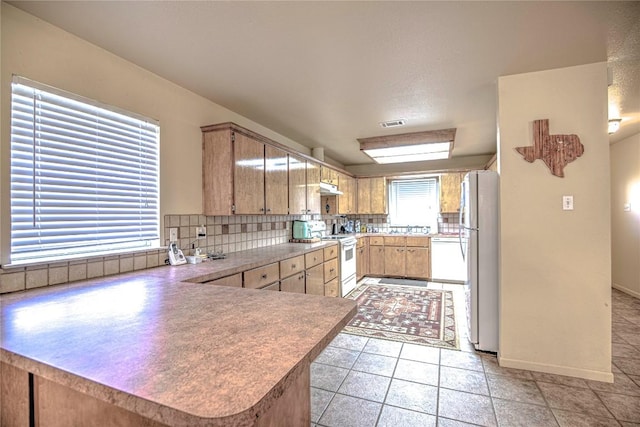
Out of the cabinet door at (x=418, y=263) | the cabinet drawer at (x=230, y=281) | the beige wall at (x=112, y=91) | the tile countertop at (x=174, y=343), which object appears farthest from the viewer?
the cabinet door at (x=418, y=263)

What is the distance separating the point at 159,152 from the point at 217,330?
6.07 feet

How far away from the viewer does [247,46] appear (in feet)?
6.23

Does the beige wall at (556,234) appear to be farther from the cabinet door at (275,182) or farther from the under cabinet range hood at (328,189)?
the under cabinet range hood at (328,189)

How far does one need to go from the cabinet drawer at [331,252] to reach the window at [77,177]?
6.97 feet

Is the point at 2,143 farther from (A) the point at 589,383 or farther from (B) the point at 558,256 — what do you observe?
(A) the point at 589,383

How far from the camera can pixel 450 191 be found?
5383 mm

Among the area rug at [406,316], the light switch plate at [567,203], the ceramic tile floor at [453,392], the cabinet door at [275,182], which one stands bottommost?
the ceramic tile floor at [453,392]

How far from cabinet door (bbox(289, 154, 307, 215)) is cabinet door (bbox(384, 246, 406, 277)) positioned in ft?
7.49

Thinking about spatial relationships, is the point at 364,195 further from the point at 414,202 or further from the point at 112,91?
the point at 112,91

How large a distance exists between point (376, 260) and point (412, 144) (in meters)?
2.43

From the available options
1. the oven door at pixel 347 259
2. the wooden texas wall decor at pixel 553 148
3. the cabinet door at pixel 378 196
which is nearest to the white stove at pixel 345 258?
the oven door at pixel 347 259

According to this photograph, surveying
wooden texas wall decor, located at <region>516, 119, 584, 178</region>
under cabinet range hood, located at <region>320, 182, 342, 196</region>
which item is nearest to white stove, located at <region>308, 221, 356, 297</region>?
under cabinet range hood, located at <region>320, 182, 342, 196</region>

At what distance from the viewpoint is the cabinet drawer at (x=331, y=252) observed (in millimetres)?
3869

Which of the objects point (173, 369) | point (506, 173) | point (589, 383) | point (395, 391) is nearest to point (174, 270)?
point (173, 369)
